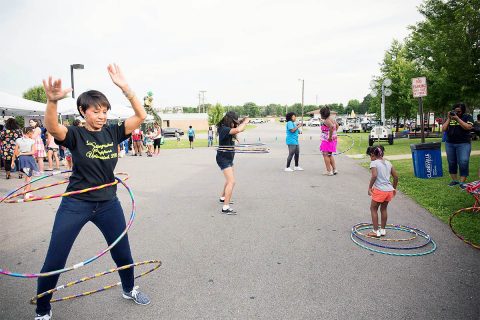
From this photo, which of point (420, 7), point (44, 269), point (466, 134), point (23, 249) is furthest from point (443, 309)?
point (420, 7)

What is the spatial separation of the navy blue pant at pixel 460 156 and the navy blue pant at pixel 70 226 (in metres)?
8.25

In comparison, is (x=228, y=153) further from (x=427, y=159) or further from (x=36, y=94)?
(x=36, y=94)

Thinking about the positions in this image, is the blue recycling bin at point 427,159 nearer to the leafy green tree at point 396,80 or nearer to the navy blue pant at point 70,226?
the navy blue pant at point 70,226

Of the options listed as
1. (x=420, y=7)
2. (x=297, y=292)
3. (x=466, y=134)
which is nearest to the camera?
(x=297, y=292)

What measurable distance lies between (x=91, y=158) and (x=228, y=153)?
13.2 ft

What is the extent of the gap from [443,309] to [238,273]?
7.24ft

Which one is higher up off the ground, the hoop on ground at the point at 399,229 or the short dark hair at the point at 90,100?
the short dark hair at the point at 90,100

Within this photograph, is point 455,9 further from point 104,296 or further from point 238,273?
point 104,296

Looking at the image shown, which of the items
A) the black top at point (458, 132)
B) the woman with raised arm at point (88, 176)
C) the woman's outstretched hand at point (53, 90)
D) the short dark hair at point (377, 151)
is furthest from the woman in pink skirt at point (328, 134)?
the woman's outstretched hand at point (53, 90)

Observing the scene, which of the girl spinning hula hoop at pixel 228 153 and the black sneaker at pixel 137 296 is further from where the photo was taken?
the girl spinning hula hoop at pixel 228 153

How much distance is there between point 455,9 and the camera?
16.5m

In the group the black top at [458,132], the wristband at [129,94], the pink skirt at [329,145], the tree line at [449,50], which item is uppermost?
the tree line at [449,50]

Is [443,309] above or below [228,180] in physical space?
below

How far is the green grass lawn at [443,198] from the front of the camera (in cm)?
553
